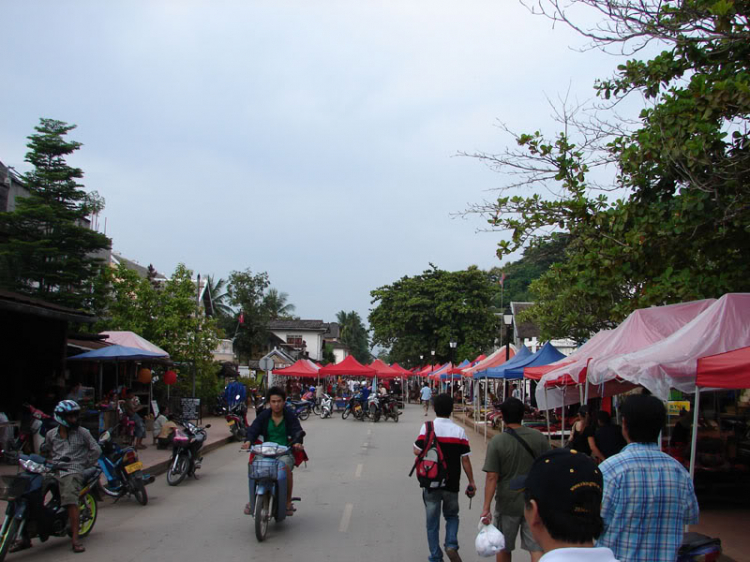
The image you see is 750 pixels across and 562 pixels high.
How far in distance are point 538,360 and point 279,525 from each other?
435 inches

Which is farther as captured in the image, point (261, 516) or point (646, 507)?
point (261, 516)

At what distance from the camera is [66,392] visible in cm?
1647

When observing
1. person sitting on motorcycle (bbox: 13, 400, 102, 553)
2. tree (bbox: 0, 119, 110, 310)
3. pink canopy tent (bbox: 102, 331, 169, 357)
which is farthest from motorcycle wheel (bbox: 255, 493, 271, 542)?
tree (bbox: 0, 119, 110, 310)

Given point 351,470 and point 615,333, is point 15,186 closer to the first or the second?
point 351,470

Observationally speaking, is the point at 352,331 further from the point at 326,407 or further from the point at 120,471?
the point at 120,471

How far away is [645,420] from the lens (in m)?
3.74

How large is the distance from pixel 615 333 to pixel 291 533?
20.5 feet

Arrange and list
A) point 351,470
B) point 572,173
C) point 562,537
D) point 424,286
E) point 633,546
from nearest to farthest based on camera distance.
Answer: point 562,537, point 633,546, point 572,173, point 351,470, point 424,286

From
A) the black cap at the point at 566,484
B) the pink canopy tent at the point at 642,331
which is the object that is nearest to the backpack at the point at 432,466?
the black cap at the point at 566,484

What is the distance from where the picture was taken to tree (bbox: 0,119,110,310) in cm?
2025

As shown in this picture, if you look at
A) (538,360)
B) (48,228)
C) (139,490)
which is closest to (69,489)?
(139,490)

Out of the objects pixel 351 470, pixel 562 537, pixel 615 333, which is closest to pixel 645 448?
pixel 562 537

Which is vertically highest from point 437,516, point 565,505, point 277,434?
point 565,505

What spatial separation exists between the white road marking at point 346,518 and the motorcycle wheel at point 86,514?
118 inches
